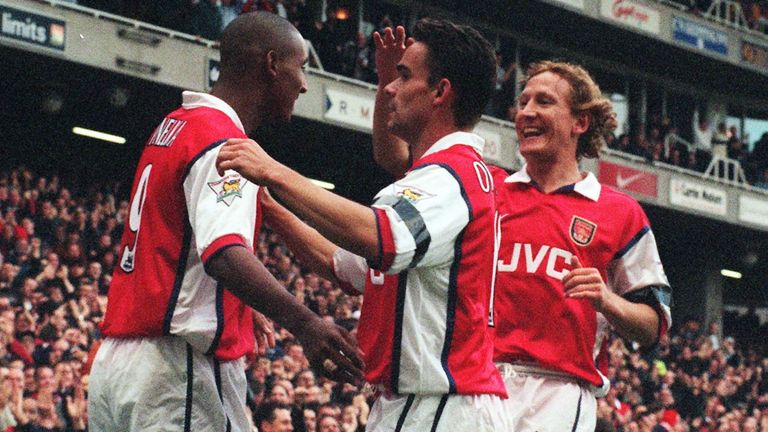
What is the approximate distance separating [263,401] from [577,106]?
22.9ft

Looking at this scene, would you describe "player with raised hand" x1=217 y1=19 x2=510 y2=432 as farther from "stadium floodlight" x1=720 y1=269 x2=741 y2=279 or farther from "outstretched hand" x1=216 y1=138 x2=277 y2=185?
"stadium floodlight" x1=720 y1=269 x2=741 y2=279

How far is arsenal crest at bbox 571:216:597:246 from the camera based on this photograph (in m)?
5.89

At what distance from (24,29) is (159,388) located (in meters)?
14.4

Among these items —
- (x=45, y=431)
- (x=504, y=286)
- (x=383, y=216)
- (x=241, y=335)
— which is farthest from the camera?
(x=45, y=431)

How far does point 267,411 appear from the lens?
11.7 meters

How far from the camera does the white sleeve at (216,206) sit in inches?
171

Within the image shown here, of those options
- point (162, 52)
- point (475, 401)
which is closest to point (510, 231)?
point (475, 401)

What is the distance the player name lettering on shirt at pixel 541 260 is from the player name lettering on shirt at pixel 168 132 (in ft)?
5.66

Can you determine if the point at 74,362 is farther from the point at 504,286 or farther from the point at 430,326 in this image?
the point at 430,326

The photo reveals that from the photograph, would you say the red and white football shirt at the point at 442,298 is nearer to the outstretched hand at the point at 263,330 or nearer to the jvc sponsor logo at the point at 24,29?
the outstretched hand at the point at 263,330

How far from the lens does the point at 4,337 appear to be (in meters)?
12.1

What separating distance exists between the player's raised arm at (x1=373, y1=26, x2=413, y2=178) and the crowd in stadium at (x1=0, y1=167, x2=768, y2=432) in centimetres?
111

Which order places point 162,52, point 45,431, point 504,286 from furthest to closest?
point 162,52 < point 45,431 < point 504,286

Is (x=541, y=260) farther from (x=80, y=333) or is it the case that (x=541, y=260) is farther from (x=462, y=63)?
(x=80, y=333)
